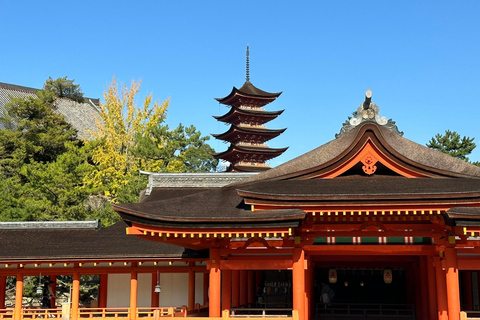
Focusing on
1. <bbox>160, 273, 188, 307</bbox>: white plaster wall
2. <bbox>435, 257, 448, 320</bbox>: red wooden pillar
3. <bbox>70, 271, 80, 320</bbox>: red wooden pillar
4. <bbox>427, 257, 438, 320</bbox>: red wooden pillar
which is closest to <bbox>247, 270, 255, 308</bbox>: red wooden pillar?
<bbox>160, 273, 188, 307</bbox>: white plaster wall

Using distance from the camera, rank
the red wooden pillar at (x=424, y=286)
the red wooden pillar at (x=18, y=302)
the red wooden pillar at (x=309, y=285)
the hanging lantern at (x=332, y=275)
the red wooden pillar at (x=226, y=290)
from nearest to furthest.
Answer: the red wooden pillar at (x=226, y=290)
the red wooden pillar at (x=309, y=285)
the red wooden pillar at (x=424, y=286)
the red wooden pillar at (x=18, y=302)
the hanging lantern at (x=332, y=275)

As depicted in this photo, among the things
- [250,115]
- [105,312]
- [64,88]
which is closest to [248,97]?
[250,115]

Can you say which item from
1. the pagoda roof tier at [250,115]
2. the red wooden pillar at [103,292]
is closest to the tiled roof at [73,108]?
the pagoda roof tier at [250,115]

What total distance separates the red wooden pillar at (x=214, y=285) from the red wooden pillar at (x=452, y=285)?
6747 mm

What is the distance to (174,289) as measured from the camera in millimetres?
22141

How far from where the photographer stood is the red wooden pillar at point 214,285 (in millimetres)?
17125

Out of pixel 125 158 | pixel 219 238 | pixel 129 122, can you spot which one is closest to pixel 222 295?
pixel 219 238

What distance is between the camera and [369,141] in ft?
57.2

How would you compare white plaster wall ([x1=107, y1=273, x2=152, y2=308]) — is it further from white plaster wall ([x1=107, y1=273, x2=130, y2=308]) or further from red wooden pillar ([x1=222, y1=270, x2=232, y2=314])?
red wooden pillar ([x1=222, y1=270, x2=232, y2=314])

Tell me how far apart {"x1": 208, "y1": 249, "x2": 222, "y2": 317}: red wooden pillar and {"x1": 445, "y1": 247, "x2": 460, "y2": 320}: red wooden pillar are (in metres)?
6.75

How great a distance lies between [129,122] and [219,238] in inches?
1357

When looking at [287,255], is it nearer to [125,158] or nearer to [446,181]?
[446,181]

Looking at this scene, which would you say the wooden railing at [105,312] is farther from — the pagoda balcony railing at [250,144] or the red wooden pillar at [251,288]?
the pagoda balcony railing at [250,144]

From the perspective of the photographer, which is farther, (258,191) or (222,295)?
(222,295)
